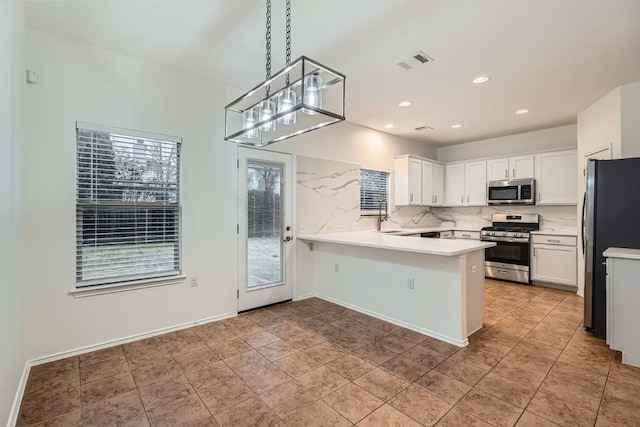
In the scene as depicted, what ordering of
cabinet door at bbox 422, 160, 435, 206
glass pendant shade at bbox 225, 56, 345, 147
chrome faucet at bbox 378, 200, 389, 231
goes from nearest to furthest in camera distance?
glass pendant shade at bbox 225, 56, 345, 147
chrome faucet at bbox 378, 200, 389, 231
cabinet door at bbox 422, 160, 435, 206

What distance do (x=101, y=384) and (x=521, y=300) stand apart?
494cm

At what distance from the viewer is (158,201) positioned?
3178 millimetres

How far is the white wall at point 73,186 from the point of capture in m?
2.55

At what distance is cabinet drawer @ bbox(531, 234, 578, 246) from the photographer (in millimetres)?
4719

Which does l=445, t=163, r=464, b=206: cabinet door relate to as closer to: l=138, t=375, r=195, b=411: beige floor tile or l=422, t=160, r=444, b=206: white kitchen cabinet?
l=422, t=160, r=444, b=206: white kitchen cabinet

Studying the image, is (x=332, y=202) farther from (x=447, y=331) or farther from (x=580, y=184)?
(x=580, y=184)

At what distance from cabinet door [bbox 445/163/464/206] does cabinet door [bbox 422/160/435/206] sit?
528 mm

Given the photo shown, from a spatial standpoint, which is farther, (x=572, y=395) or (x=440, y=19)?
(x=440, y=19)

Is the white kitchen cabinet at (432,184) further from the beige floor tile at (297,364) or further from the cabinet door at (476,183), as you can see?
the beige floor tile at (297,364)

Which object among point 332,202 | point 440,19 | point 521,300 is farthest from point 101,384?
point 521,300

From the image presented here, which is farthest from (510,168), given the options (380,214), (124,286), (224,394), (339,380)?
(124,286)

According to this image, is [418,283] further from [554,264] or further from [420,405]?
[554,264]

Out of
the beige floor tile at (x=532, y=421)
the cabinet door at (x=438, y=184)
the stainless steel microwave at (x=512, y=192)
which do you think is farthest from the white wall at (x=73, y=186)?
the stainless steel microwave at (x=512, y=192)

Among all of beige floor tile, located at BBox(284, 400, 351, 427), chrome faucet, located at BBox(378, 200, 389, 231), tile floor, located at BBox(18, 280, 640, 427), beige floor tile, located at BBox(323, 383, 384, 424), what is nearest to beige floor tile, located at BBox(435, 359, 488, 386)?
tile floor, located at BBox(18, 280, 640, 427)
